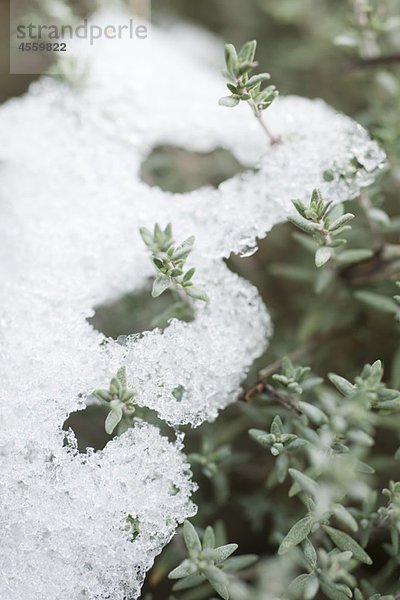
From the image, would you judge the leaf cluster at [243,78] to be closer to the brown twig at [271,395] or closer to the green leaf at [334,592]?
the brown twig at [271,395]

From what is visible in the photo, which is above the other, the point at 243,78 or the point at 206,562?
the point at 243,78

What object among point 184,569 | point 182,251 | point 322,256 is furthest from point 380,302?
point 184,569

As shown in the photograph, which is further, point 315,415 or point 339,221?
point 339,221

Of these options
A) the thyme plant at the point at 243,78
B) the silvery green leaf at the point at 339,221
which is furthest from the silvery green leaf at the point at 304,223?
the thyme plant at the point at 243,78

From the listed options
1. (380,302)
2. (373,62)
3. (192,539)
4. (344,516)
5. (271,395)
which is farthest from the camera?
(373,62)

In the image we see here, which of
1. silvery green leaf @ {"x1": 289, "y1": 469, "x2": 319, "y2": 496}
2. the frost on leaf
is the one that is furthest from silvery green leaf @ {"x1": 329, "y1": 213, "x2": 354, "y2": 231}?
silvery green leaf @ {"x1": 289, "y1": 469, "x2": 319, "y2": 496}

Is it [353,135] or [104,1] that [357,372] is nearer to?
[353,135]

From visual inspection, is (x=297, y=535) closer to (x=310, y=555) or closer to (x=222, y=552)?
(x=310, y=555)
